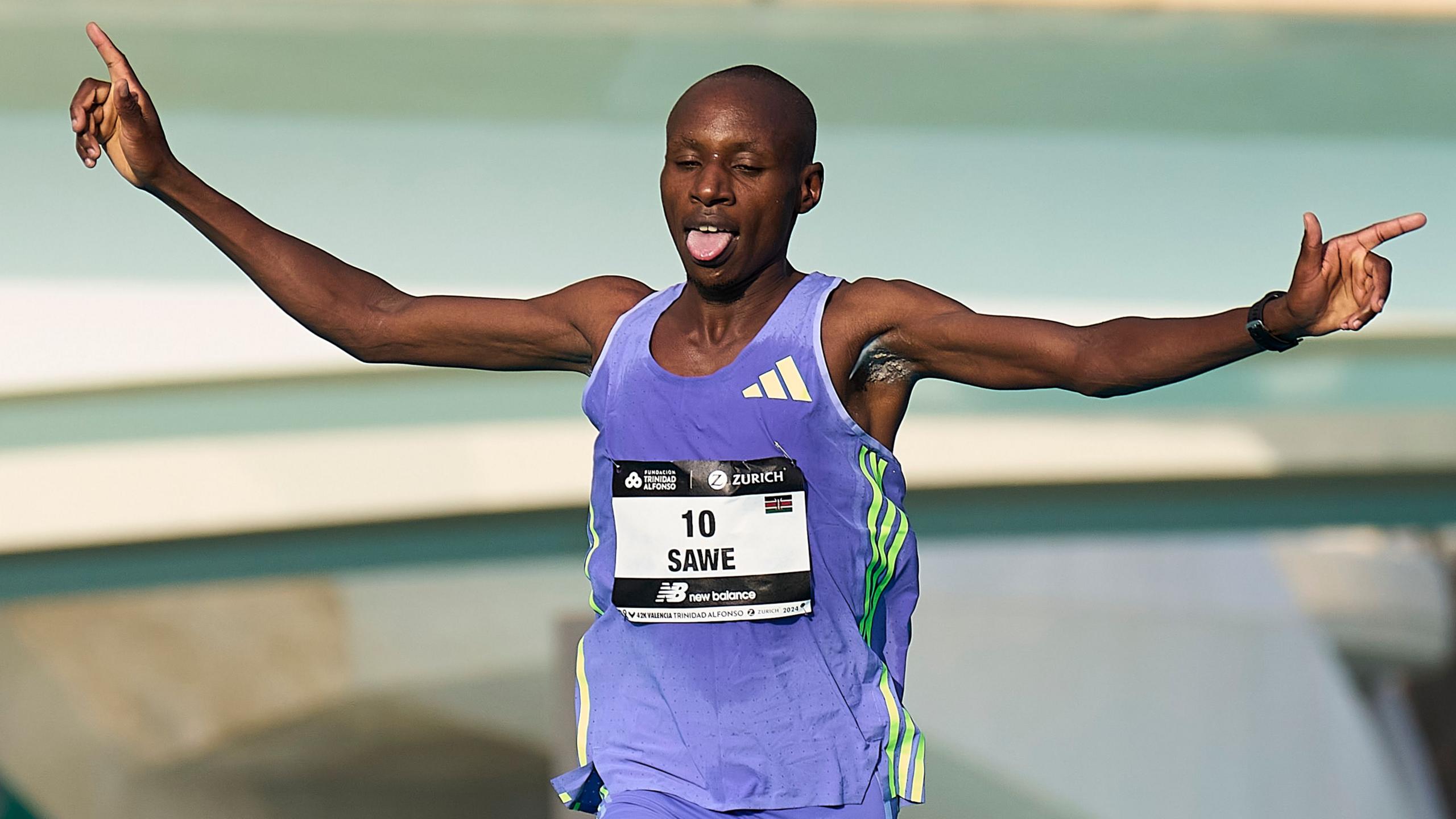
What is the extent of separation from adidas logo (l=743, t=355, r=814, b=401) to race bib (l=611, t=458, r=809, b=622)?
0.32 ft

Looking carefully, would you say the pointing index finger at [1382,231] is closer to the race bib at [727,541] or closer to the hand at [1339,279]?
the hand at [1339,279]

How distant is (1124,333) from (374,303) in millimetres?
1266

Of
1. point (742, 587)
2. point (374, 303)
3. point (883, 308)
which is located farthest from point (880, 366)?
point (374, 303)

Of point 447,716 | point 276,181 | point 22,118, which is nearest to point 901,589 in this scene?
point 276,181

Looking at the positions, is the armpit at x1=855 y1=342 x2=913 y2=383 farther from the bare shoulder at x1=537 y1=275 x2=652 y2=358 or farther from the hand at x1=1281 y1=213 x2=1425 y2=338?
the hand at x1=1281 y1=213 x2=1425 y2=338

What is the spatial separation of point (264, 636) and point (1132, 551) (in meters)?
6.95

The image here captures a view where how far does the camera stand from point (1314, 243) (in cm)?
231

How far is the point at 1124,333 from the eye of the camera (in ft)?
8.29

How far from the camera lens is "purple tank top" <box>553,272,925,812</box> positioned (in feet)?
8.47

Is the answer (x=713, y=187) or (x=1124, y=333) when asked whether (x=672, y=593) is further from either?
(x=1124, y=333)

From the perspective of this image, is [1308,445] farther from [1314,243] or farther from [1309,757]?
[1314,243]

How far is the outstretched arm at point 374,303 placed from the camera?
281 cm

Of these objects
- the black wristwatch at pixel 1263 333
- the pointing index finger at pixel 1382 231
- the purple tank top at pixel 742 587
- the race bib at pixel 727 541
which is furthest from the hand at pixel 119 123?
the pointing index finger at pixel 1382 231

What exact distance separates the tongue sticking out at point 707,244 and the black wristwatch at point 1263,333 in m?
0.77
